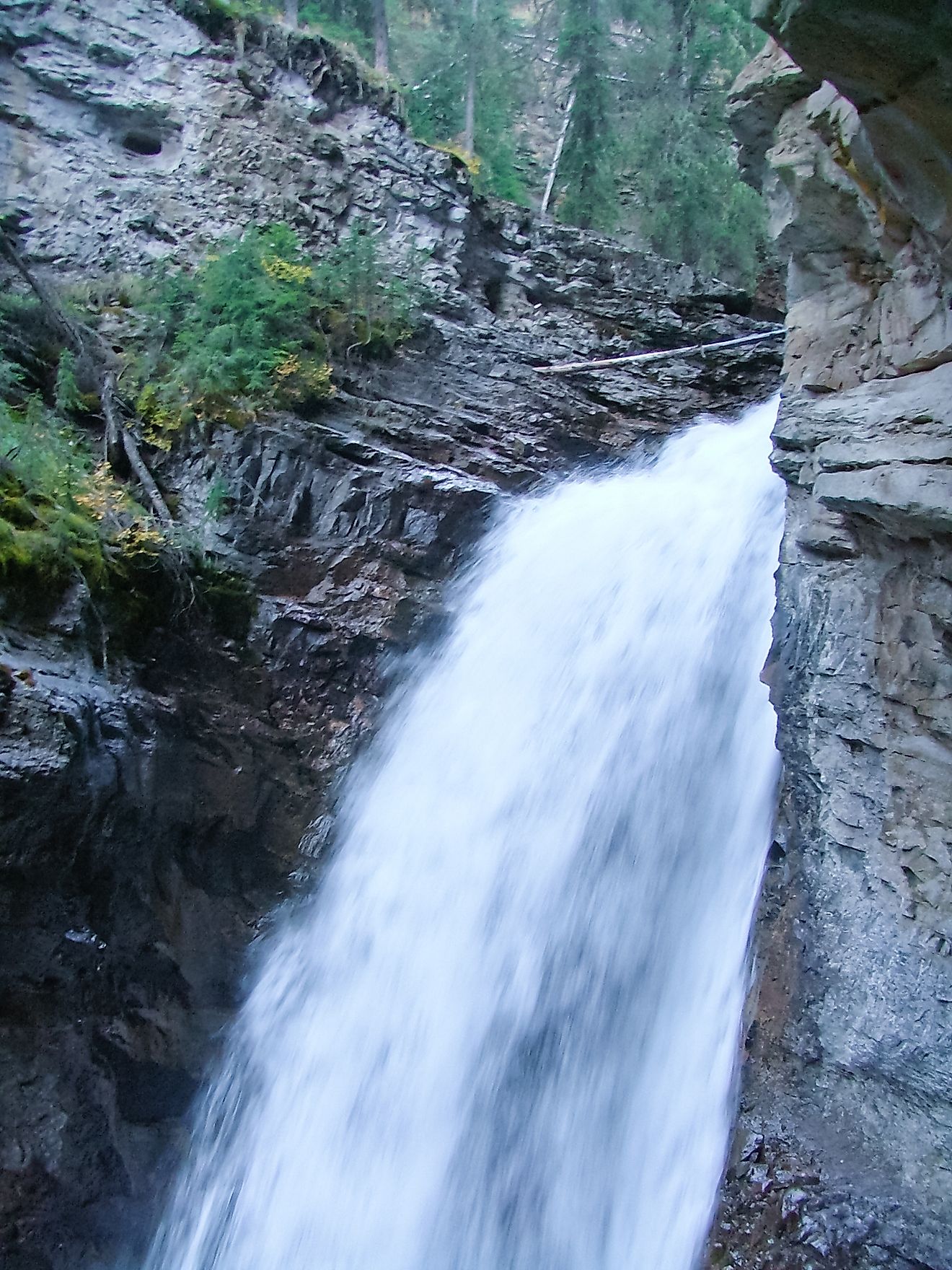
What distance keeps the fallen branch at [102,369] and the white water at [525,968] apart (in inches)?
112

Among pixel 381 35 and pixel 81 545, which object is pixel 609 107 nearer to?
pixel 381 35

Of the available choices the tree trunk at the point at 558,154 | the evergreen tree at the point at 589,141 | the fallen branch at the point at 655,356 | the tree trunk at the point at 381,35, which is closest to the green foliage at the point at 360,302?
the fallen branch at the point at 655,356

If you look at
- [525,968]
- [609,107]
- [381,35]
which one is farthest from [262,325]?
[609,107]

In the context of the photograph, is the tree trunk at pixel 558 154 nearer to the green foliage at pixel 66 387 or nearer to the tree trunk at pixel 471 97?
the tree trunk at pixel 471 97

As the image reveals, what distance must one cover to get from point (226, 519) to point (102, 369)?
2008mm

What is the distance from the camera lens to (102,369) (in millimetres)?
7812

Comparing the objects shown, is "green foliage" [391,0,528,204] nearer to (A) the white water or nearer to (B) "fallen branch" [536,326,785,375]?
(B) "fallen branch" [536,326,785,375]

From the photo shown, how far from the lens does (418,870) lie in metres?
6.37

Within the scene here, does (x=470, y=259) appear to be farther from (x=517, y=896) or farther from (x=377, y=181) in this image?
(x=517, y=896)

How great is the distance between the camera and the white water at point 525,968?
5078mm

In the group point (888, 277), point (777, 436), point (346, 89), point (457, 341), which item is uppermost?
point (346, 89)

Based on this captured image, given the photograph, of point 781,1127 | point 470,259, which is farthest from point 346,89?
point 781,1127

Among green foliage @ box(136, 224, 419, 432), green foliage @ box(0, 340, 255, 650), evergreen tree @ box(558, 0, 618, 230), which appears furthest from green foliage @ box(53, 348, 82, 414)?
evergreen tree @ box(558, 0, 618, 230)

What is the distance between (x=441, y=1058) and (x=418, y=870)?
4.24ft
